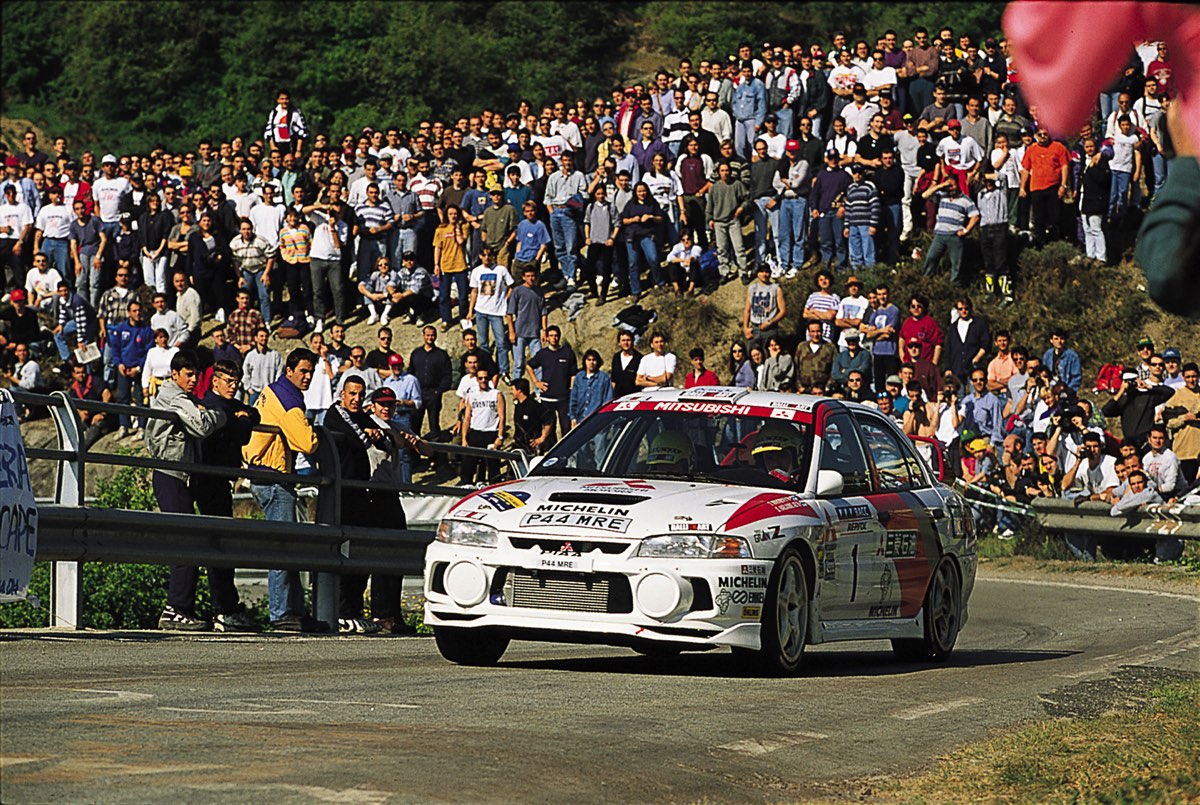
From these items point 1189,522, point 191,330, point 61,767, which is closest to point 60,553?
point 61,767

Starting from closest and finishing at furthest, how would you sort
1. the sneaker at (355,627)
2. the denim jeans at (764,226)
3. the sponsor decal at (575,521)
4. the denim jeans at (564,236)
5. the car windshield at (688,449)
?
the sponsor decal at (575,521), the car windshield at (688,449), the sneaker at (355,627), the denim jeans at (764,226), the denim jeans at (564,236)

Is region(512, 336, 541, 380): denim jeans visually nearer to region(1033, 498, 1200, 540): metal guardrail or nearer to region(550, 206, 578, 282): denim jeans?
region(550, 206, 578, 282): denim jeans

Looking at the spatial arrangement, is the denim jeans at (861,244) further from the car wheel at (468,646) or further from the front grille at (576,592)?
the front grille at (576,592)

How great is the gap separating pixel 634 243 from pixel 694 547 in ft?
62.4

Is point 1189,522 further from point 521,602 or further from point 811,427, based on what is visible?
point 521,602

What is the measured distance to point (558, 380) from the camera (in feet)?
89.8

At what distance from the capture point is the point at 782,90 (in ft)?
95.8

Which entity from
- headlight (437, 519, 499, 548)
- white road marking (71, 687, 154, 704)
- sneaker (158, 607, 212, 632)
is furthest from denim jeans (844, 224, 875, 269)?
white road marking (71, 687, 154, 704)

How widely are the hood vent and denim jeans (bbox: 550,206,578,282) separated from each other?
18682mm

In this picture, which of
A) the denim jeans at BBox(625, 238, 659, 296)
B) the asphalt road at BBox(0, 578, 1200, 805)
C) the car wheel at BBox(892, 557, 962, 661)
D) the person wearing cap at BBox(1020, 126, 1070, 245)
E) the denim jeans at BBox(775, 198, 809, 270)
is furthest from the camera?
the denim jeans at BBox(625, 238, 659, 296)

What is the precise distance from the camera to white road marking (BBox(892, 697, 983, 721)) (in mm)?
9680

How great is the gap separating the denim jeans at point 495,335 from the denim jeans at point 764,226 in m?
4.08

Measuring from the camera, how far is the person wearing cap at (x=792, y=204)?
2792cm

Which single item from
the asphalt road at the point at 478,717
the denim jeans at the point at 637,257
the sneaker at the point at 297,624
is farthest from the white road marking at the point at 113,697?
the denim jeans at the point at 637,257
